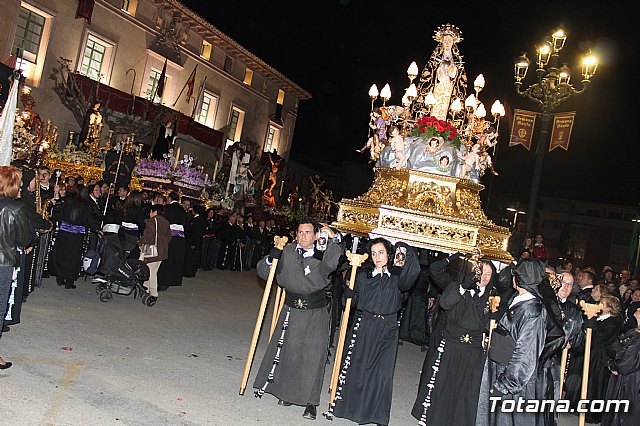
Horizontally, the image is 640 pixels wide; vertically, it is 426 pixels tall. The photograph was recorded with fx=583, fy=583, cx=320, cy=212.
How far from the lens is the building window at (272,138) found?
130 feet

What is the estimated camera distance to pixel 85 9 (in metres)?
22.5

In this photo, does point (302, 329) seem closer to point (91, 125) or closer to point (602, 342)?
point (602, 342)

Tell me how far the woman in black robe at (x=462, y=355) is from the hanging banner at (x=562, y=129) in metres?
9.25

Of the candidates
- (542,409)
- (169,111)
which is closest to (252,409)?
(542,409)

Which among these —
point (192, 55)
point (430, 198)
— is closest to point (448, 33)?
point (430, 198)

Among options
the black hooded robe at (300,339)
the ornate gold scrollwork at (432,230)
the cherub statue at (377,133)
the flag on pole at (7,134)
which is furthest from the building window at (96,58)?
the black hooded robe at (300,339)

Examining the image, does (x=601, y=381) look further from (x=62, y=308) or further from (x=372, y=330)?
(x=62, y=308)

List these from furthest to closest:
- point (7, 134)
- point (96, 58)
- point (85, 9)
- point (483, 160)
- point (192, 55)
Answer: point (192, 55) < point (96, 58) < point (85, 9) < point (483, 160) < point (7, 134)

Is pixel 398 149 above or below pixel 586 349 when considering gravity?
above

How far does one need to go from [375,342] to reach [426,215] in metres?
2.36

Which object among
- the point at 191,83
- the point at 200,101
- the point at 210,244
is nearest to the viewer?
the point at 210,244

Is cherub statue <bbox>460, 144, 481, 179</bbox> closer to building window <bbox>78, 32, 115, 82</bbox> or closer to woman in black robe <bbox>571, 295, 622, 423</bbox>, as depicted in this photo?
woman in black robe <bbox>571, 295, 622, 423</bbox>

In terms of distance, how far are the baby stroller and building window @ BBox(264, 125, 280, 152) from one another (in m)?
29.6

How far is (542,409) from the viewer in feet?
17.2
